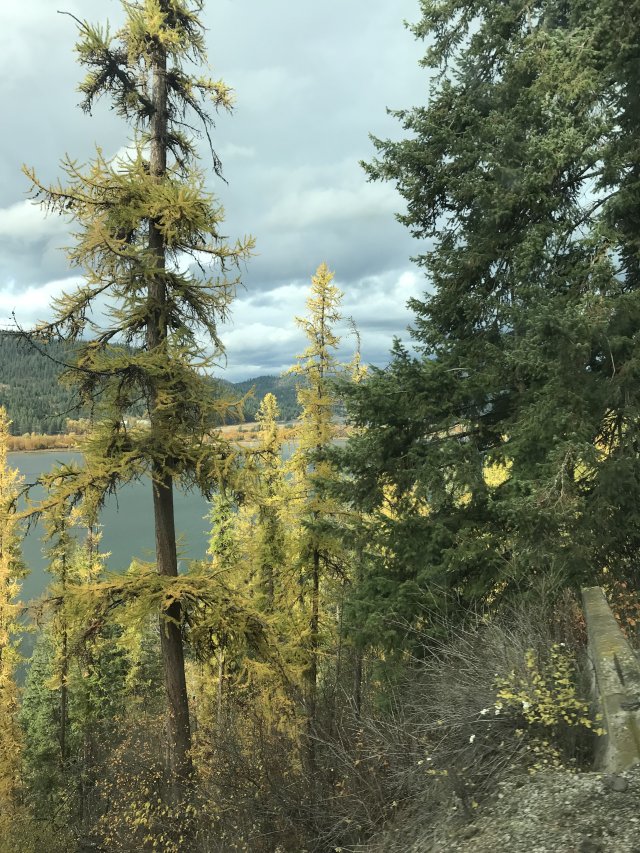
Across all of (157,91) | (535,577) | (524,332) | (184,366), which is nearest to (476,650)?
(535,577)

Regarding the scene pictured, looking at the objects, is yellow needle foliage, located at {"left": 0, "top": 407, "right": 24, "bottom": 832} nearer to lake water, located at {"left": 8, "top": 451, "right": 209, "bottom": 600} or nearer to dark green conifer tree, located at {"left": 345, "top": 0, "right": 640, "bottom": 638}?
dark green conifer tree, located at {"left": 345, "top": 0, "right": 640, "bottom": 638}

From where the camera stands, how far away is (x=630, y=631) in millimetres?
6266

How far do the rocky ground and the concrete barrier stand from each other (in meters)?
0.17

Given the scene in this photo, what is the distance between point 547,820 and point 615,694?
1089 mm

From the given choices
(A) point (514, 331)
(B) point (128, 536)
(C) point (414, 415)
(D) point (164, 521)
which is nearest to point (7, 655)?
(D) point (164, 521)

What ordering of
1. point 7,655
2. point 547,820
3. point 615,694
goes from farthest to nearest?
point 7,655 → point 615,694 → point 547,820

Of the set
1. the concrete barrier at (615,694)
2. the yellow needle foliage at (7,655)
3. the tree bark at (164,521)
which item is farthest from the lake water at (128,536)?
the concrete barrier at (615,694)

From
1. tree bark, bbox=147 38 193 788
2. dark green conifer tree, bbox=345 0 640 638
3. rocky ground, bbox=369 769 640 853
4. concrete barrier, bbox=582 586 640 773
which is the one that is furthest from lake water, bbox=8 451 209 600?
rocky ground, bbox=369 769 640 853

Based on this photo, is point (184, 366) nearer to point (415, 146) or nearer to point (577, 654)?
point (415, 146)

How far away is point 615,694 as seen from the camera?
→ 4.09 m

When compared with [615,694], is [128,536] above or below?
below

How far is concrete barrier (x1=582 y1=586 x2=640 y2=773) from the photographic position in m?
3.83

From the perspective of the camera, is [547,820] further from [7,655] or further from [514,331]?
[7,655]

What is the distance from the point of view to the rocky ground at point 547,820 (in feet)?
10.8
